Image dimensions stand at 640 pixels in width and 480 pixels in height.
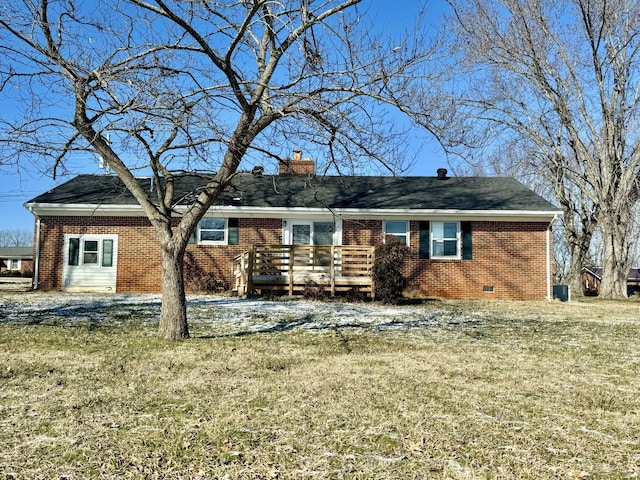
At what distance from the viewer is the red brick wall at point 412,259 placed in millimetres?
16141

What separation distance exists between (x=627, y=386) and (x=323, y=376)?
2.96 m

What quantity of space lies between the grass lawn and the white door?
8.36m

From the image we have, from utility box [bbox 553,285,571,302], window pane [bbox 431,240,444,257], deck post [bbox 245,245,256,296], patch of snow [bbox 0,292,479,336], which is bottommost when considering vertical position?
patch of snow [bbox 0,292,479,336]

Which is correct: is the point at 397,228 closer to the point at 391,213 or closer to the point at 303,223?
the point at 391,213

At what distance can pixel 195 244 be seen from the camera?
53.3ft

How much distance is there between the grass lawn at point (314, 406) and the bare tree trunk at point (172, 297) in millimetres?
277

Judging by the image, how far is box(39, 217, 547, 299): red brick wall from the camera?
16141 mm

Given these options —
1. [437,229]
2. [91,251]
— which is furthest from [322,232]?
[91,251]

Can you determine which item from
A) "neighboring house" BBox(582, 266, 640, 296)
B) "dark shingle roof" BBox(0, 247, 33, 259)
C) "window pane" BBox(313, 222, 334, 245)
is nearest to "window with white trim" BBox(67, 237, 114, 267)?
"window pane" BBox(313, 222, 334, 245)

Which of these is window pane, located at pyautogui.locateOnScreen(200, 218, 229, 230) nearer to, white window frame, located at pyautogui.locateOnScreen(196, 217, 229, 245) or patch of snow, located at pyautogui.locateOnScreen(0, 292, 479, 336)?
white window frame, located at pyautogui.locateOnScreen(196, 217, 229, 245)

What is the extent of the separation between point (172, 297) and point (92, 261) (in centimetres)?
1015

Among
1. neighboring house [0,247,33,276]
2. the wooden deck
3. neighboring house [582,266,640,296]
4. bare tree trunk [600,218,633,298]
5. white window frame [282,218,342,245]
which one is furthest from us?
neighboring house [0,247,33,276]

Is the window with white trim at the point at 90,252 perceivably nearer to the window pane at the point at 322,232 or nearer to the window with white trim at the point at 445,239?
the window pane at the point at 322,232

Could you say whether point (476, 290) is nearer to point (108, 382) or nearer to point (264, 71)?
point (264, 71)
